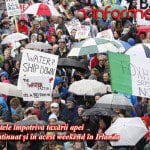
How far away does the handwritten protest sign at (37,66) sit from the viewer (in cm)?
1620

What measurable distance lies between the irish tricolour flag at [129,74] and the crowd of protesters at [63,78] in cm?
55

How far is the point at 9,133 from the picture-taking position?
1483cm

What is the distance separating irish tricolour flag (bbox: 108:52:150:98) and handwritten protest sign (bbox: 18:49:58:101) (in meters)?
1.59

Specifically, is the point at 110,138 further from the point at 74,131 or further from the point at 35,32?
the point at 35,32

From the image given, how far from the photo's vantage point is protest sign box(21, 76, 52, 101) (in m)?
16.1

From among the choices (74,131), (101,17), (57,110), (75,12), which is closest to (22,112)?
(57,110)

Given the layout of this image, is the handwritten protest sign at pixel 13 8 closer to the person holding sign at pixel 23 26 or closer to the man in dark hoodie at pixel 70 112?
the person holding sign at pixel 23 26

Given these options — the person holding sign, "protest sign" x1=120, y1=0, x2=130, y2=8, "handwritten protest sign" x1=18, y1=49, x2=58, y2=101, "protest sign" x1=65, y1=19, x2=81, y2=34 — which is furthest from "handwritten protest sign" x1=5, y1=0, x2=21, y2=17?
"handwritten protest sign" x1=18, y1=49, x2=58, y2=101

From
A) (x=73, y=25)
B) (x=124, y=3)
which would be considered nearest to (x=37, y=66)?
(x=73, y=25)

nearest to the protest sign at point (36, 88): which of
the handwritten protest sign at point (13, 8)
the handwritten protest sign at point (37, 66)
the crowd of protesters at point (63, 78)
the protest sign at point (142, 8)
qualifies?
the handwritten protest sign at point (37, 66)

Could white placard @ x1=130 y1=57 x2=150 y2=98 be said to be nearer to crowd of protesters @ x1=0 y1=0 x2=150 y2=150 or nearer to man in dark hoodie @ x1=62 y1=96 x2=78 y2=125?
crowd of protesters @ x1=0 y1=0 x2=150 y2=150

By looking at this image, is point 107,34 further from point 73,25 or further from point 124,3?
point 124,3

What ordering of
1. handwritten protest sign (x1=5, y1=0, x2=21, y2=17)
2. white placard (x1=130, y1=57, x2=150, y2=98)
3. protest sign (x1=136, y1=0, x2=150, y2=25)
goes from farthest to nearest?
handwritten protest sign (x1=5, y1=0, x2=21, y2=17) → protest sign (x1=136, y1=0, x2=150, y2=25) → white placard (x1=130, y1=57, x2=150, y2=98)

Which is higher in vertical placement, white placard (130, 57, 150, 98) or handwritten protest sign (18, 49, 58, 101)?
white placard (130, 57, 150, 98)
